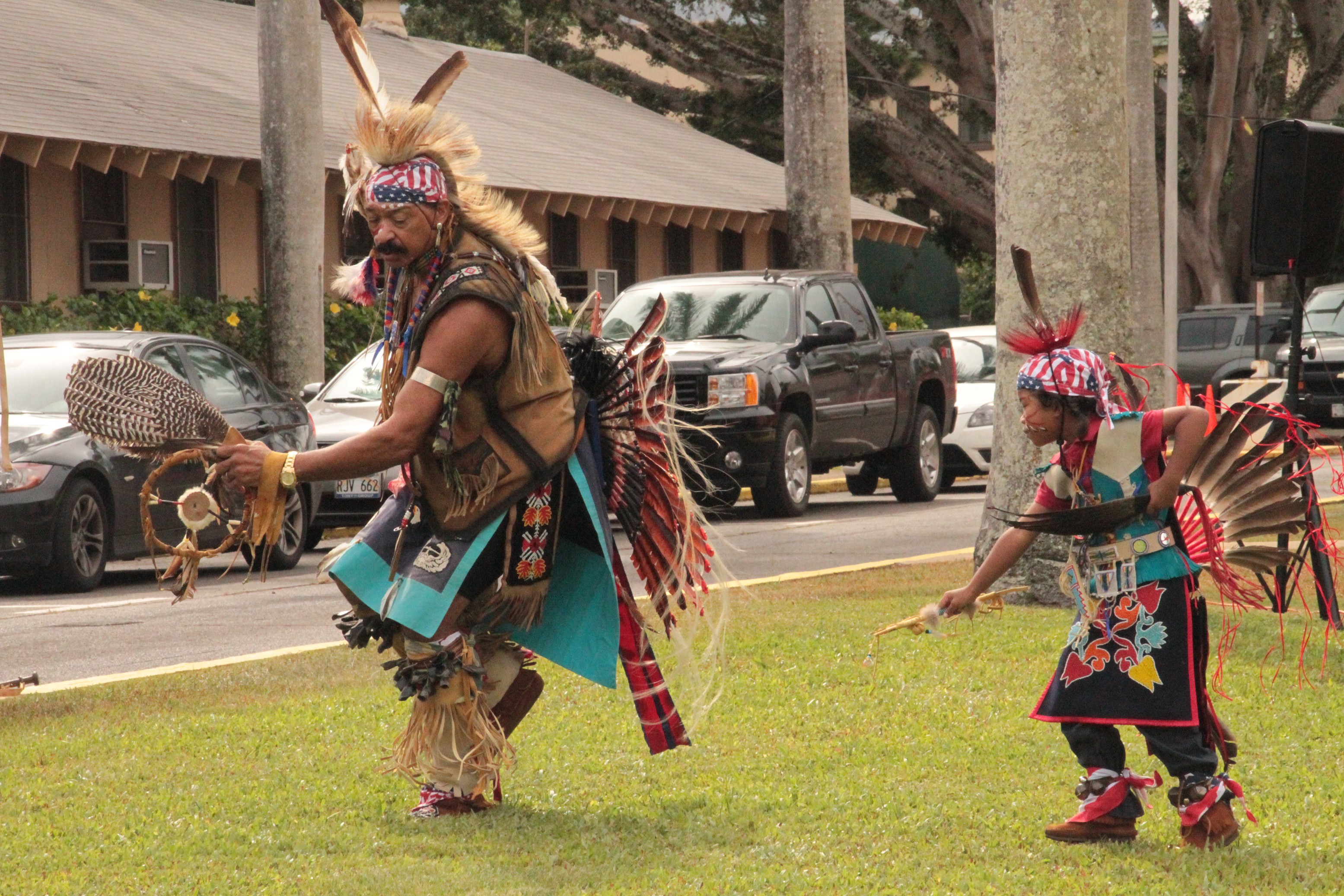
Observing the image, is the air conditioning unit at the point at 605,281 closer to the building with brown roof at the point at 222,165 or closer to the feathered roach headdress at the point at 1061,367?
the building with brown roof at the point at 222,165

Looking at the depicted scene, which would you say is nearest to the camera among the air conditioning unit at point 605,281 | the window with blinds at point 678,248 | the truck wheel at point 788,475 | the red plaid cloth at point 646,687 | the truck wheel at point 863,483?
the red plaid cloth at point 646,687

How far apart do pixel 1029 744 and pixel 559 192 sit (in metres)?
16.9

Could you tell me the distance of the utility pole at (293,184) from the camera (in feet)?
55.5

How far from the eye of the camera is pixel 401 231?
4.88 m

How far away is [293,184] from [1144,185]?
31.0 feet

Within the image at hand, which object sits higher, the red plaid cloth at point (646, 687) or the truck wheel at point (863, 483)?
the red plaid cloth at point (646, 687)

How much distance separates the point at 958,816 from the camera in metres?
5.13

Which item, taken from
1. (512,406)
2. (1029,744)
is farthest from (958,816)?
(512,406)

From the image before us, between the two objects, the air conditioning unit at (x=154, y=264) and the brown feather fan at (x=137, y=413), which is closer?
the brown feather fan at (x=137, y=413)

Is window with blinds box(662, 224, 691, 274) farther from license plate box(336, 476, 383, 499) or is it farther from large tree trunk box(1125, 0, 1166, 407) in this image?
license plate box(336, 476, 383, 499)

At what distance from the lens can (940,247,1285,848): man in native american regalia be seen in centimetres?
473

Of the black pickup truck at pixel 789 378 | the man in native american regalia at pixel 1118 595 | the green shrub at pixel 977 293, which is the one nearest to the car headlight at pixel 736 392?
the black pickup truck at pixel 789 378

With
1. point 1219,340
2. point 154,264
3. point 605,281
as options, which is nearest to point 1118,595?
point 154,264

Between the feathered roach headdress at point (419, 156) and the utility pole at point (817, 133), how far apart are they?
16252 millimetres
